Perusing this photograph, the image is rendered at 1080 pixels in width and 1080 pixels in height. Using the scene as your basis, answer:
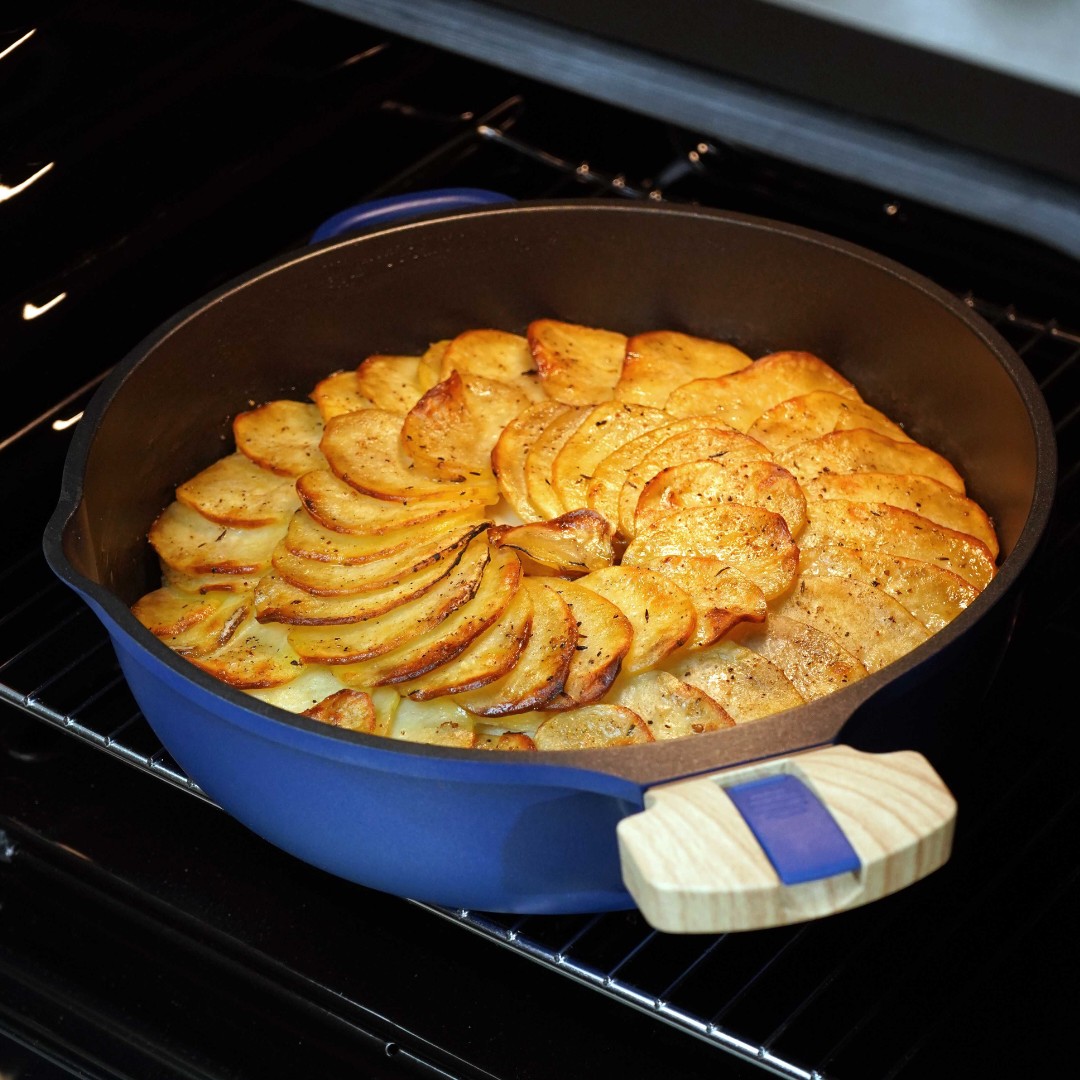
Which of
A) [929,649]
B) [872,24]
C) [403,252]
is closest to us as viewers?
[872,24]

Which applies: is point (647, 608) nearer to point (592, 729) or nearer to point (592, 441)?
point (592, 729)

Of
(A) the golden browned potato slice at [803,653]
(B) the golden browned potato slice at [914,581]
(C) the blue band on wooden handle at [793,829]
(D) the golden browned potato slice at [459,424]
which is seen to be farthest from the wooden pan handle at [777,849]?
(D) the golden browned potato slice at [459,424]

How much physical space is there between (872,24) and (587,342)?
1.21 meters

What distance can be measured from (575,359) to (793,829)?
1.13m

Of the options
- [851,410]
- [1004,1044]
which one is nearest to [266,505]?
[851,410]

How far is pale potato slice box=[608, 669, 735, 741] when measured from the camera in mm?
1574

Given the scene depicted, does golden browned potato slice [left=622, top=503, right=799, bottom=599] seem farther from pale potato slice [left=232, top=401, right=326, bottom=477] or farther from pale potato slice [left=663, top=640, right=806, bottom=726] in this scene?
pale potato slice [left=232, top=401, right=326, bottom=477]

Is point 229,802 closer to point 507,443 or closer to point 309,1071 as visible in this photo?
point 309,1071

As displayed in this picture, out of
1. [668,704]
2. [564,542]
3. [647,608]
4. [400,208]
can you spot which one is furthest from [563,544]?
→ [400,208]

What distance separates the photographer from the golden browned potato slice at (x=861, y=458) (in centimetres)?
193

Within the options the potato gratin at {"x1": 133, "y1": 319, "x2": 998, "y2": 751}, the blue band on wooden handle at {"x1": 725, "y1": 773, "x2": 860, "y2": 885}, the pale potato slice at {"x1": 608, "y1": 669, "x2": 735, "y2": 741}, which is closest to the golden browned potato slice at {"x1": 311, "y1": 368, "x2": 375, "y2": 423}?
the potato gratin at {"x1": 133, "y1": 319, "x2": 998, "y2": 751}

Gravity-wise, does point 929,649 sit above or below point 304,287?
below

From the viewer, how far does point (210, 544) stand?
1.92 m

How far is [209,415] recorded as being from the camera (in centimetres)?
203
